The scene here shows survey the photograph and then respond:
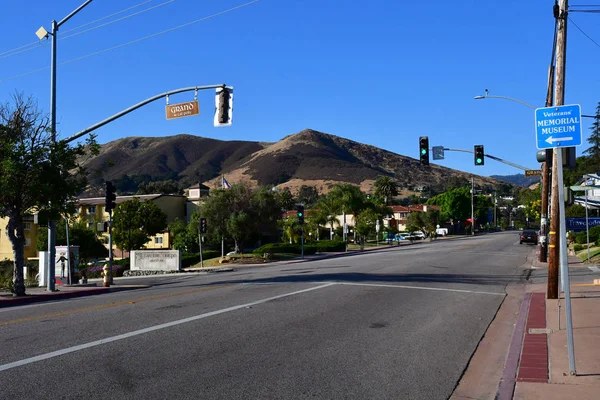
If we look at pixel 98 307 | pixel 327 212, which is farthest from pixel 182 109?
pixel 327 212

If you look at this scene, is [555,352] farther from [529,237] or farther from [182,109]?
[529,237]

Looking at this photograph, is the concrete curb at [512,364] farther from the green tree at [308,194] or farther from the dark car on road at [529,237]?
the green tree at [308,194]

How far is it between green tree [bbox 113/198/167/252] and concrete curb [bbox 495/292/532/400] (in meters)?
50.0

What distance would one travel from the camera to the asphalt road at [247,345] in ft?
22.5

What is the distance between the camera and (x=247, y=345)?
9102 millimetres

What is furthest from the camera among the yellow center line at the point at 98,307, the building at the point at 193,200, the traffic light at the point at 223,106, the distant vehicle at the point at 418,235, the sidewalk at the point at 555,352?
the distant vehicle at the point at 418,235

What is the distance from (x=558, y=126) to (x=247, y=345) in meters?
5.53

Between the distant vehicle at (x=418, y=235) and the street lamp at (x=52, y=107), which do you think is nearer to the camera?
the street lamp at (x=52, y=107)

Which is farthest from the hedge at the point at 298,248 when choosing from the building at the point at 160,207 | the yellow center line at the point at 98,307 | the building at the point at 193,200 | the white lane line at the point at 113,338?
the white lane line at the point at 113,338

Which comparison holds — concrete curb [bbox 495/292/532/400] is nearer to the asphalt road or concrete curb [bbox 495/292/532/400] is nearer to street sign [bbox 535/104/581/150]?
the asphalt road

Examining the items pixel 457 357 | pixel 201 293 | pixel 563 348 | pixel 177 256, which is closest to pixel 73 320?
pixel 201 293

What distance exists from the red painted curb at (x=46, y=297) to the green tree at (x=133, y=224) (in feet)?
124

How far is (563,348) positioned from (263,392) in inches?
194

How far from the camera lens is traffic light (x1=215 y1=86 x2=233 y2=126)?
18.5m
